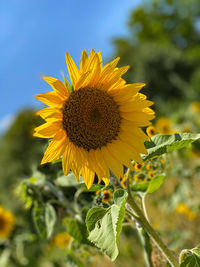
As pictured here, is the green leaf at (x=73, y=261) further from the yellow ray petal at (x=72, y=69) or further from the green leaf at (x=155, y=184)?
the yellow ray petal at (x=72, y=69)

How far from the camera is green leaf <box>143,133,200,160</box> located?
113 centimetres

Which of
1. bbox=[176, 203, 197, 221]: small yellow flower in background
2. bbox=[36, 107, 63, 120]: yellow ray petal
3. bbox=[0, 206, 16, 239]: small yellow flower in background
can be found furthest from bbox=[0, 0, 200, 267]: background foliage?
bbox=[36, 107, 63, 120]: yellow ray petal

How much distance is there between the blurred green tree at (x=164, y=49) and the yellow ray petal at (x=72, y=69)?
9640mm

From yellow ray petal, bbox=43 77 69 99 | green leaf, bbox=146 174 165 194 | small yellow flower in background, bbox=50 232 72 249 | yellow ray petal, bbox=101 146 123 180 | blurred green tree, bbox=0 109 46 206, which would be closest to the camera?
yellow ray petal, bbox=43 77 69 99

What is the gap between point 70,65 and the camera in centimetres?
112

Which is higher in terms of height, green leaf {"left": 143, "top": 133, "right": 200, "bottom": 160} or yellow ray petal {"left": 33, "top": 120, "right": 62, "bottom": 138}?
yellow ray petal {"left": 33, "top": 120, "right": 62, "bottom": 138}

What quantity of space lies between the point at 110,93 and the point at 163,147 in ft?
1.04

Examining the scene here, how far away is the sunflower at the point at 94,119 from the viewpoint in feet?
3.76

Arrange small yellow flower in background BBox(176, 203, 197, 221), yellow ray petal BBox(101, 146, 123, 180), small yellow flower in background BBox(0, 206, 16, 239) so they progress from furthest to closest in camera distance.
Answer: small yellow flower in background BBox(0, 206, 16, 239)
small yellow flower in background BBox(176, 203, 197, 221)
yellow ray petal BBox(101, 146, 123, 180)

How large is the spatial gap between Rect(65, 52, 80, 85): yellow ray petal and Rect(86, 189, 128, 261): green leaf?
440 mm

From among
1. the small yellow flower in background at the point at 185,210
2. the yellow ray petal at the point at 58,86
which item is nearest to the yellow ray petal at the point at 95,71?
the yellow ray petal at the point at 58,86

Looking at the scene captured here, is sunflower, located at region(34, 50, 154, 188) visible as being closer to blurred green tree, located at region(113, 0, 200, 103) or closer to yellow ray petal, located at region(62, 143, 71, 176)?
yellow ray petal, located at region(62, 143, 71, 176)

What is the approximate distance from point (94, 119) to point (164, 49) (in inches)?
756

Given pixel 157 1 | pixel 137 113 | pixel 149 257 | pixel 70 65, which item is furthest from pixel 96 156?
pixel 157 1
